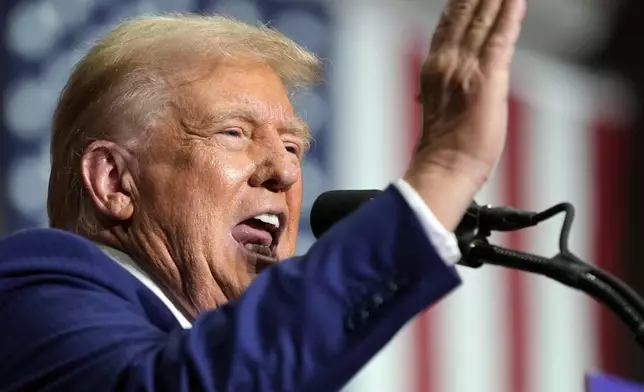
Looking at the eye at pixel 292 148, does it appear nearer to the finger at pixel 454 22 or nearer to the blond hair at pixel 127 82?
the blond hair at pixel 127 82

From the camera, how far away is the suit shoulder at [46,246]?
1.06 meters

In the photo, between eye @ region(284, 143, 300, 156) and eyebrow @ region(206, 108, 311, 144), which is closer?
eyebrow @ region(206, 108, 311, 144)

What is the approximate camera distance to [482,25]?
89cm

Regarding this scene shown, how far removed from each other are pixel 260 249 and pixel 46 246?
36 centimetres

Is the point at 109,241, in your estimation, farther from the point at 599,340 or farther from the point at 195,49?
the point at 599,340

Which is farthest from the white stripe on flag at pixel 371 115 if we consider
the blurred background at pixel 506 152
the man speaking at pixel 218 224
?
the man speaking at pixel 218 224

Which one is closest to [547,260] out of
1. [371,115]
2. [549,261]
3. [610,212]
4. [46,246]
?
[549,261]

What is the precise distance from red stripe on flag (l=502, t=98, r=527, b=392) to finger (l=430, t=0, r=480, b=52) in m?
1.41

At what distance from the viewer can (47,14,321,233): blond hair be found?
1309mm

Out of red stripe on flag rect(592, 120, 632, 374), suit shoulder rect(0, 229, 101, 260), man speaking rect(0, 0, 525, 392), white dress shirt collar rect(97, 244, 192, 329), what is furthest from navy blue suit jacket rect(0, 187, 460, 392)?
red stripe on flag rect(592, 120, 632, 374)

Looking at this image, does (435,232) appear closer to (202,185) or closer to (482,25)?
(482,25)

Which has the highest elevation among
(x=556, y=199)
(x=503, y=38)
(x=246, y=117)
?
(x=503, y=38)

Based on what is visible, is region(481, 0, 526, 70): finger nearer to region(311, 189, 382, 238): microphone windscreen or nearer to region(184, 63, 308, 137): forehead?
region(311, 189, 382, 238): microphone windscreen

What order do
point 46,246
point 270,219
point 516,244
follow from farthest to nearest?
point 516,244 → point 270,219 → point 46,246
